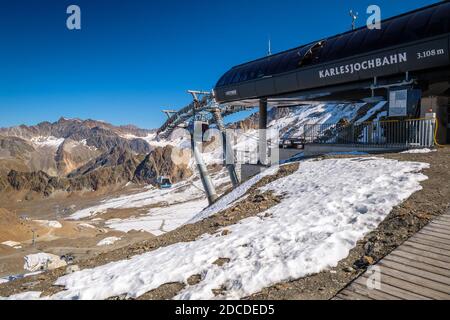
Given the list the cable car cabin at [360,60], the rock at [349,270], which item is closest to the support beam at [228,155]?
the cable car cabin at [360,60]

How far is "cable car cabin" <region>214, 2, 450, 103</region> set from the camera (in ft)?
42.5

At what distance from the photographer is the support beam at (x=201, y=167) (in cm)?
2253

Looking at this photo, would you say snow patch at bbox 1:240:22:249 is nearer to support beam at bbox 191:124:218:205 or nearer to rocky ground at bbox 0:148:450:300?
support beam at bbox 191:124:218:205

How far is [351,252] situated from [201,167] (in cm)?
1728

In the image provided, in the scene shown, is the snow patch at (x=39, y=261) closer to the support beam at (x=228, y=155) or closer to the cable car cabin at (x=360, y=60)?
the support beam at (x=228, y=155)

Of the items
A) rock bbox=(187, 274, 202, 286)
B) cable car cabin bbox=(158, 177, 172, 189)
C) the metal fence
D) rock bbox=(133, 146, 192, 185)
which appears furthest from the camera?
rock bbox=(133, 146, 192, 185)

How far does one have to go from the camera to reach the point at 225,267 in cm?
679

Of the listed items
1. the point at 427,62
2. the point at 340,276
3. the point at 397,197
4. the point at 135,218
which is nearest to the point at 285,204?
the point at 397,197

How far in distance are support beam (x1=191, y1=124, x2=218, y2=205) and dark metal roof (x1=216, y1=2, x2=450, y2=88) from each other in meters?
4.32

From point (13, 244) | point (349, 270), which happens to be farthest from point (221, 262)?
point (13, 244)

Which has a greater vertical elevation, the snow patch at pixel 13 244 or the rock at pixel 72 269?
the rock at pixel 72 269

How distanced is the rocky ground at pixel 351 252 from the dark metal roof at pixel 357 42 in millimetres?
5123

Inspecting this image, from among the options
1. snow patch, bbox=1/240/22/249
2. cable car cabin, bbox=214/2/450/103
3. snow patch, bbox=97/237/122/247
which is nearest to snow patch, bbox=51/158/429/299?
cable car cabin, bbox=214/2/450/103
